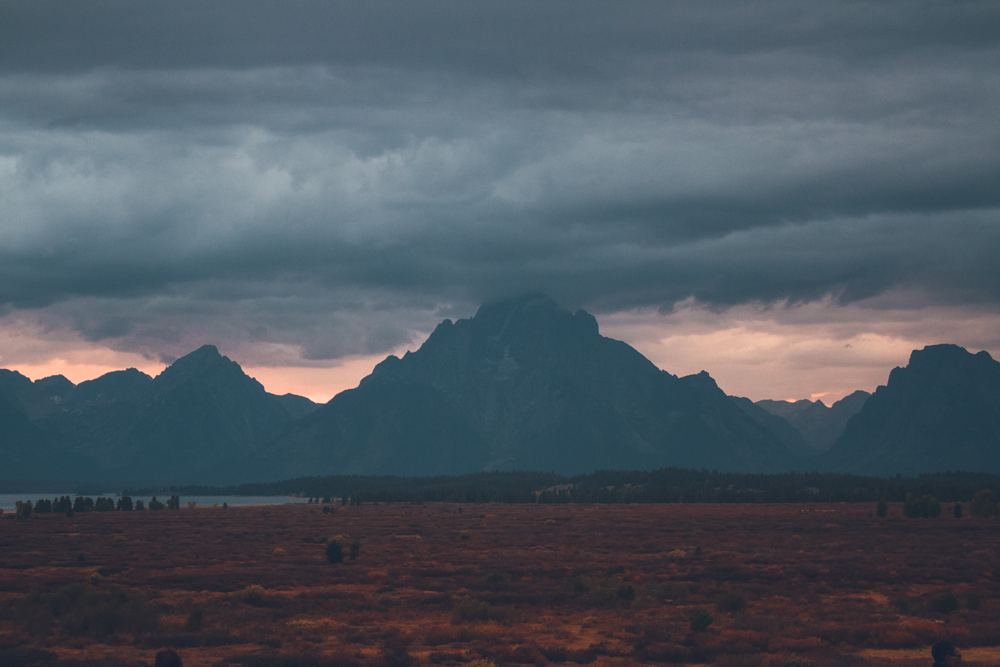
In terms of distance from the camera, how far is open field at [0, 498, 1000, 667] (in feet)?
121

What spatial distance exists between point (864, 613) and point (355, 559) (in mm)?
44280

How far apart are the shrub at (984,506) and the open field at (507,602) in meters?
60.1

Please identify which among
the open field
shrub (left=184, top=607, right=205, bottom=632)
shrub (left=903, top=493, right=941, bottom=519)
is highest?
shrub (left=184, top=607, right=205, bottom=632)

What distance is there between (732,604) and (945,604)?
36.4ft

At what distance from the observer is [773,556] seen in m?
73.7

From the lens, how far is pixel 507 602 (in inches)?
2008

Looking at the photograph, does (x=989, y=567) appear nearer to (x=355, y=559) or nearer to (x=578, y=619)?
(x=578, y=619)

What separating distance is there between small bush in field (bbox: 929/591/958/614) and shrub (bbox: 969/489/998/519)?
11285 cm

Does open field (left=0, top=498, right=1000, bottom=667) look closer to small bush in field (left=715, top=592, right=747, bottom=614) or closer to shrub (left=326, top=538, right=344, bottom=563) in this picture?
small bush in field (left=715, top=592, right=747, bottom=614)

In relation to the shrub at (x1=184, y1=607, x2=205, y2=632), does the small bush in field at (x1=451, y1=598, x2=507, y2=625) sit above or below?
below

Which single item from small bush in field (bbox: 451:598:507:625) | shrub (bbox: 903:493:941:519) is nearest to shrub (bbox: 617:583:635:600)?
small bush in field (bbox: 451:598:507:625)

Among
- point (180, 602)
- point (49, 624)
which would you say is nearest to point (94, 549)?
point (180, 602)

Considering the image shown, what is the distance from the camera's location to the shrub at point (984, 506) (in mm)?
144250

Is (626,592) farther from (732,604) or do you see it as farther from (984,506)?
(984,506)
